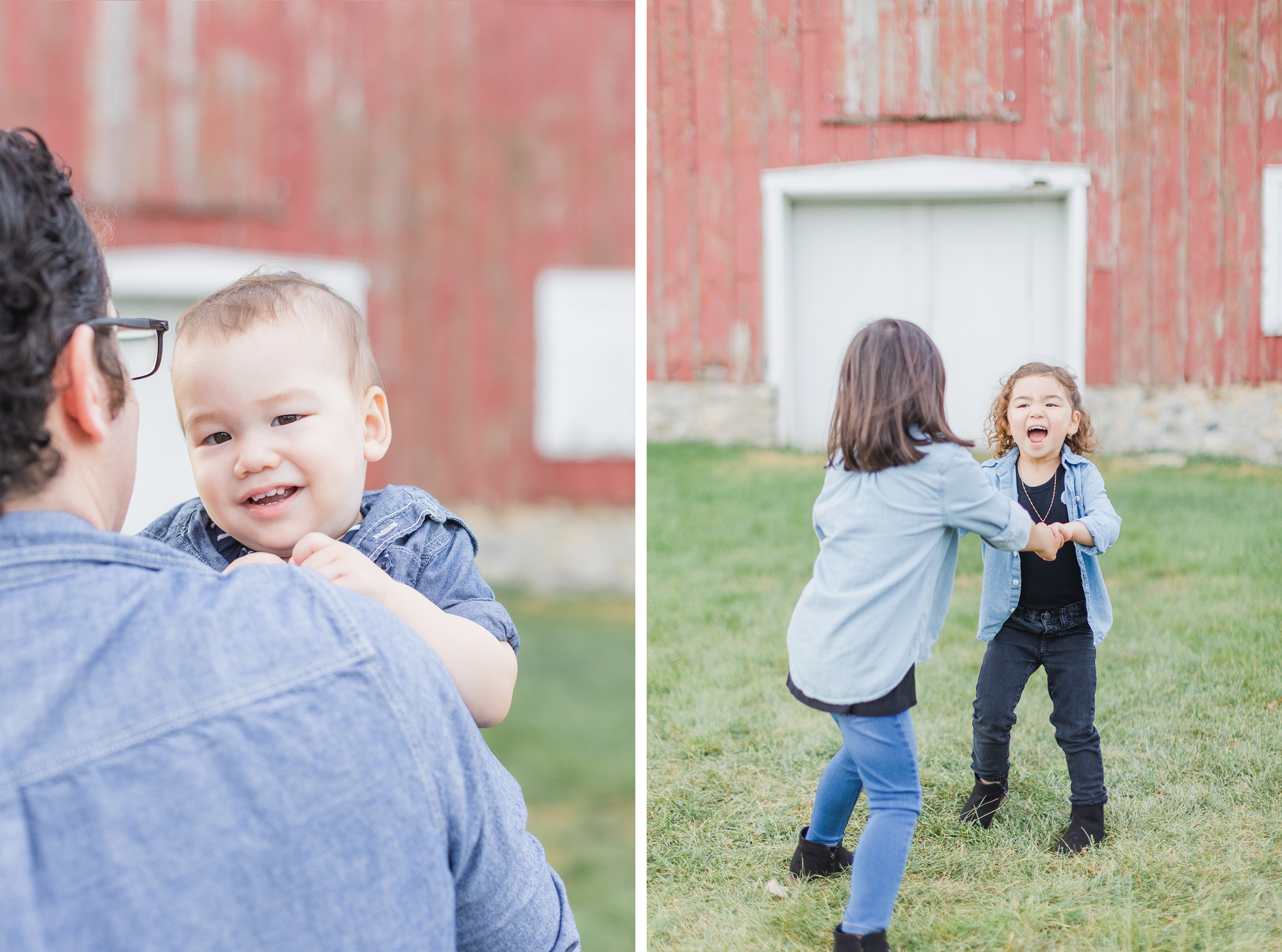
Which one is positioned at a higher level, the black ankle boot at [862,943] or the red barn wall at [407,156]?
the red barn wall at [407,156]

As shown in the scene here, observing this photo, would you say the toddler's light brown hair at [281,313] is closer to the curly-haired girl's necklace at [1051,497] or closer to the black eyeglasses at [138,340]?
the black eyeglasses at [138,340]

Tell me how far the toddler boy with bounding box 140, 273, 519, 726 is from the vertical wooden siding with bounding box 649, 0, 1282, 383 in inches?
39.5

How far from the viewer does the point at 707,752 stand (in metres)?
1.93

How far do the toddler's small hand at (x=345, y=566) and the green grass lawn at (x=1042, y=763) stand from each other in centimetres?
91

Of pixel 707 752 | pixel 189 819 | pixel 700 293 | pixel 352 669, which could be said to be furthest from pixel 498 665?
pixel 700 293

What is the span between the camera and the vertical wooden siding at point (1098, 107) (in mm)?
1811

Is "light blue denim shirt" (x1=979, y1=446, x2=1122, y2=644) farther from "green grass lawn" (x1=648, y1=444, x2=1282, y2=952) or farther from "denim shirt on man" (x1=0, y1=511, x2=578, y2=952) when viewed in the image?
"denim shirt on man" (x1=0, y1=511, x2=578, y2=952)

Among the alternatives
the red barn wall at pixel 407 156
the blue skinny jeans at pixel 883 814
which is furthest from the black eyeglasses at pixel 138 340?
the red barn wall at pixel 407 156

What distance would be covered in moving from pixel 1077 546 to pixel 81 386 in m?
1.40

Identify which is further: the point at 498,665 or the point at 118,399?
the point at 498,665

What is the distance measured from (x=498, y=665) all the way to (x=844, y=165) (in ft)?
4.00

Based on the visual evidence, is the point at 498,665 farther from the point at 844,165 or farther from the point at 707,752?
the point at 844,165

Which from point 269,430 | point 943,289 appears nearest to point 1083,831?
point 943,289

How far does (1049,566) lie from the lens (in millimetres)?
1669
